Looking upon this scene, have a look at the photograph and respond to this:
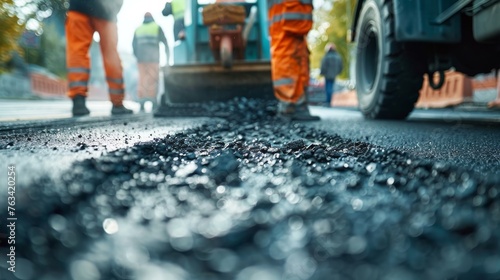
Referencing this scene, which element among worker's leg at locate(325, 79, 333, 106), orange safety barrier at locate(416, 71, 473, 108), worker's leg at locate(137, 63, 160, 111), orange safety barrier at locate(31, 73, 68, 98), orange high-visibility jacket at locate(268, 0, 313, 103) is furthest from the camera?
orange safety barrier at locate(31, 73, 68, 98)

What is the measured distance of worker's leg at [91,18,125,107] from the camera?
431 cm

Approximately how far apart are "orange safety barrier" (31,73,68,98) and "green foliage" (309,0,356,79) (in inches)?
662

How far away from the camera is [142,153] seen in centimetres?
120

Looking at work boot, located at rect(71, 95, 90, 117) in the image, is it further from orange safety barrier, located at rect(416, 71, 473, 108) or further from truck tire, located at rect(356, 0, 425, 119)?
orange safety barrier, located at rect(416, 71, 473, 108)

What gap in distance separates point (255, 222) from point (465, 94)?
982 centimetres

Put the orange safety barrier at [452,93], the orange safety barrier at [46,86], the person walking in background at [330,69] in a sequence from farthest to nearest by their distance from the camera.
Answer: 1. the orange safety barrier at [46,86]
2. the person walking in background at [330,69]
3. the orange safety barrier at [452,93]

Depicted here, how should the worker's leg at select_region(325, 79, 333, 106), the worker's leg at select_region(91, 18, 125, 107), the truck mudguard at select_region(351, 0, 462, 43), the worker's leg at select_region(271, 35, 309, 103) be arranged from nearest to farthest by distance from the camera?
the truck mudguard at select_region(351, 0, 462, 43), the worker's leg at select_region(271, 35, 309, 103), the worker's leg at select_region(91, 18, 125, 107), the worker's leg at select_region(325, 79, 333, 106)

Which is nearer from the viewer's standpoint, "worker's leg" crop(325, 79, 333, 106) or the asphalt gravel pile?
the asphalt gravel pile

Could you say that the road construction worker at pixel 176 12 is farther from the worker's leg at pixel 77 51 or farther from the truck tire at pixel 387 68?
the truck tire at pixel 387 68

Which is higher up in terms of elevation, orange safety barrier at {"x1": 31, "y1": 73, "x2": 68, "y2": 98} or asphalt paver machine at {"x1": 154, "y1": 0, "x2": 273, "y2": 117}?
orange safety barrier at {"x1": 31, "y1": 73, "x2": 68, "y2": 98}

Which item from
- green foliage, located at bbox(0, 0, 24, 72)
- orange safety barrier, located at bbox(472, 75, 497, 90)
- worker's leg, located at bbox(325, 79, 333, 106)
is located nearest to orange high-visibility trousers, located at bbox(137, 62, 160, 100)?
green foliage, located at bbox(0, 0, 24, 72)

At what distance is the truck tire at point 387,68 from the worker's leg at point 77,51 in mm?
2986

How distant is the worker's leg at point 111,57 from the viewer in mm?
4306

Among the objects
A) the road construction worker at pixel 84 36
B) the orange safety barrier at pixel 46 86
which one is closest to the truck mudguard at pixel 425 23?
the road construction worker at pixel 84 36
